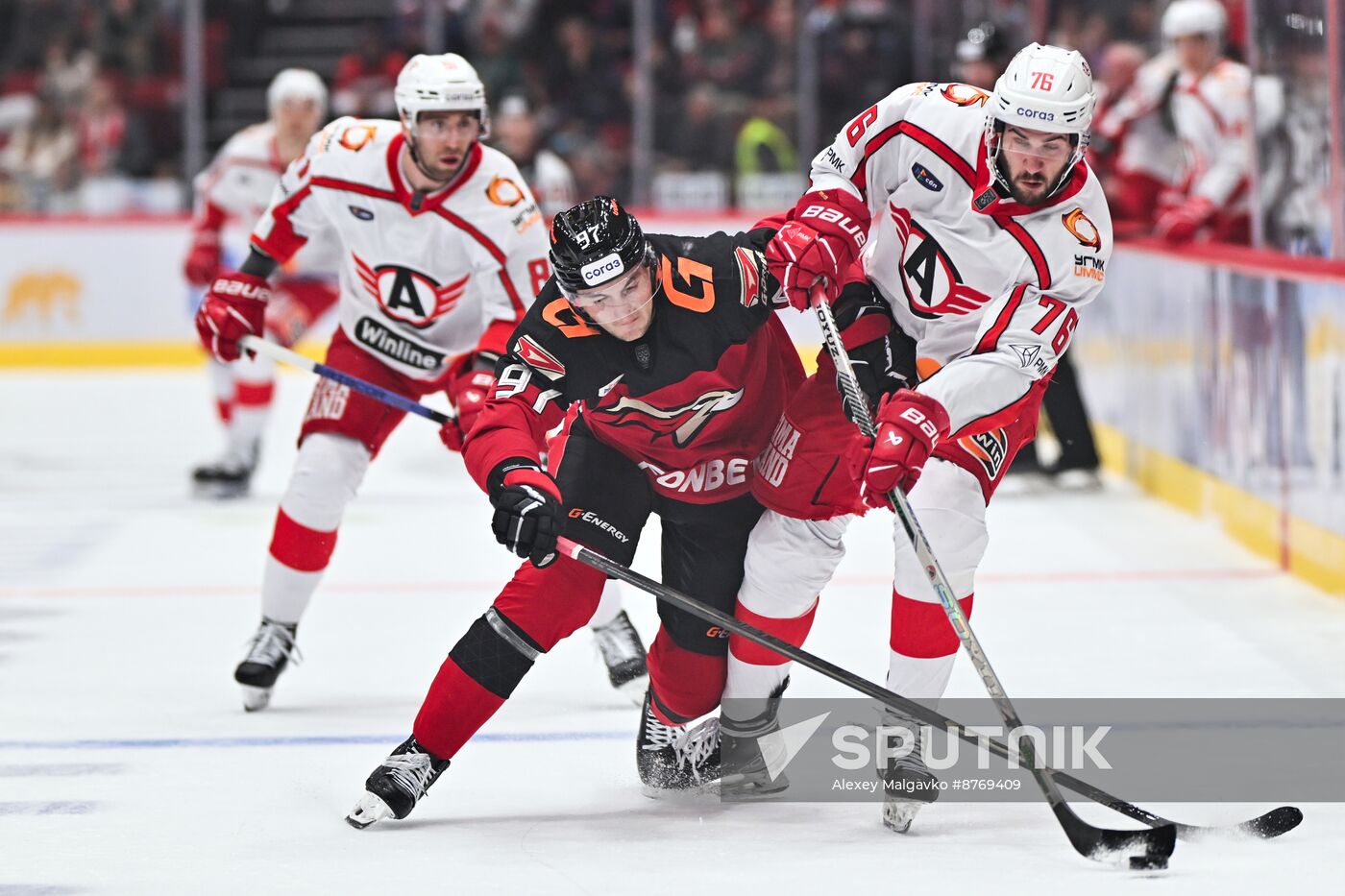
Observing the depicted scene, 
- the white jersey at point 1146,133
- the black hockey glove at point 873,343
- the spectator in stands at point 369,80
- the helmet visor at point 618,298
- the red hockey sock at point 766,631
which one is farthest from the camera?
the spectator in stands at point 369,80

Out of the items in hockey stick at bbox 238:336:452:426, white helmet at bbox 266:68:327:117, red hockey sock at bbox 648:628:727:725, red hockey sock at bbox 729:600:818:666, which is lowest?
red hockey sock at bbox 648:628:727:725

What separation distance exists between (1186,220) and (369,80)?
208 inches

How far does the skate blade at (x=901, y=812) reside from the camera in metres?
3.17

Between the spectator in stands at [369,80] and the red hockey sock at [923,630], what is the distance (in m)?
7.30

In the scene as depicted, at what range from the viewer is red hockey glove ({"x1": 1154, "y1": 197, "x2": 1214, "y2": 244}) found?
22.1 feet

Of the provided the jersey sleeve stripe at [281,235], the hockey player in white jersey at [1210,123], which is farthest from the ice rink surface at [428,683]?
the hockey player in white jersey at [1210,123]

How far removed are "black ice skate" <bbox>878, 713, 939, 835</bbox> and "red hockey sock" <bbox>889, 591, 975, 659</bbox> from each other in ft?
0.49

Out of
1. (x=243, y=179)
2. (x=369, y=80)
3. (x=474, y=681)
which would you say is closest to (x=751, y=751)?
(x=474, y=681)

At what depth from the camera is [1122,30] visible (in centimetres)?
913

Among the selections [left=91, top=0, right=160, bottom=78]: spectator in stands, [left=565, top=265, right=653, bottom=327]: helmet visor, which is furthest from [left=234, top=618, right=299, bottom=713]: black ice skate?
[left=91, top=0, right=160, bottom=78]: spectator in stands

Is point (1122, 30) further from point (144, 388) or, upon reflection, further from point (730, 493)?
point (730, 493)

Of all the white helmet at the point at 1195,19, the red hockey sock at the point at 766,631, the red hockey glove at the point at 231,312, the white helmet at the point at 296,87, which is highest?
the white helmet at the point at 1195,19

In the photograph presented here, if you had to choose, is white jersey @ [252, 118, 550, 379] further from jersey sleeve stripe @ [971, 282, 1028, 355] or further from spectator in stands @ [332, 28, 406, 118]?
spectator in stands @ [332, 28, 406, 118]

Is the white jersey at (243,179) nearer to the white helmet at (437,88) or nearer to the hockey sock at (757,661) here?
the white helmet at (437,88)
